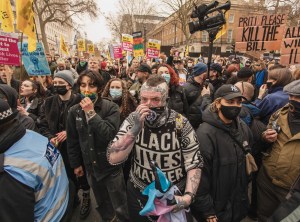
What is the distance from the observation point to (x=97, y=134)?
239 cm

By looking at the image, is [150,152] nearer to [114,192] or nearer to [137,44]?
[114,192]

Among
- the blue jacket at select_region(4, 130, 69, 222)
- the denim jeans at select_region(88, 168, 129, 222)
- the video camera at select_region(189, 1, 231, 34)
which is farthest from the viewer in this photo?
the video camera at select_region(189, 1, 231, 34)

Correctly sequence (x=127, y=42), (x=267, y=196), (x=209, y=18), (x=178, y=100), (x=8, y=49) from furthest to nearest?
(x=127, y=42)
(x=8, y=49)
(x=178, y=100)
(x=209, y=18)
(x=267, y=196)

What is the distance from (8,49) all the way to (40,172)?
3.98 metres

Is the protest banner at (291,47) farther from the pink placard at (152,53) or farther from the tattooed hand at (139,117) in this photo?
the pink placard at (152,53)

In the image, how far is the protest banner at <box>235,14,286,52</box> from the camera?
5.03m

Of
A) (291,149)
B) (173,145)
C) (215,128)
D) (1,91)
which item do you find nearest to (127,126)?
(173,145)

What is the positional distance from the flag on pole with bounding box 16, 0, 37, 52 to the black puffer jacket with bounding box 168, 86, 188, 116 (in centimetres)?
324

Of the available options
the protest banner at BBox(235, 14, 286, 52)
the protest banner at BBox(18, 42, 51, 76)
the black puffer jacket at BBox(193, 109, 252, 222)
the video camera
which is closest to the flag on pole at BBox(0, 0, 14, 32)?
the protest banner at BBox(18, 42, 51, 76)

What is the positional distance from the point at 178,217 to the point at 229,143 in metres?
0.89

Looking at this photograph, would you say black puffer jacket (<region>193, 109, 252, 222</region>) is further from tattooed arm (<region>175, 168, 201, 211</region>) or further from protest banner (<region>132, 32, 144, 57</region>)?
protest banner (<region>132, 32, 144, 57</region>)

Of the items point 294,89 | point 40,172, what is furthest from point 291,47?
point 40,172

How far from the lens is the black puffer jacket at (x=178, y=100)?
3500 mm

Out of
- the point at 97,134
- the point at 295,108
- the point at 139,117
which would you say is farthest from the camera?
the point at 97,134
